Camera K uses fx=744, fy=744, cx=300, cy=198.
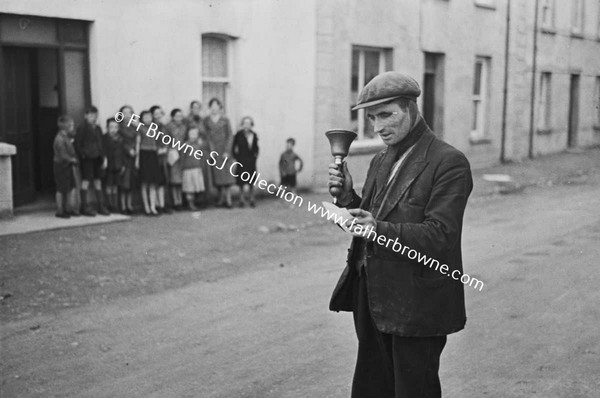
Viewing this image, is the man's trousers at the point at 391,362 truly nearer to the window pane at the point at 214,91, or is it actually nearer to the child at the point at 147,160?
the child at the point at 147,160

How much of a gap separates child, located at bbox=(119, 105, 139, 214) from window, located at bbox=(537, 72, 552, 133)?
17.6m

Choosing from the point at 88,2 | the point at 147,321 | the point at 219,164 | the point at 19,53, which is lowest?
the point at 147,321

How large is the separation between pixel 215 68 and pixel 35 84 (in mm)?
3322

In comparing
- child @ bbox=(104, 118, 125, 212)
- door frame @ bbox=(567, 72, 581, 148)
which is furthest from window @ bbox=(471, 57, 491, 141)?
child @ bbox=(104, 118, 125, 212)

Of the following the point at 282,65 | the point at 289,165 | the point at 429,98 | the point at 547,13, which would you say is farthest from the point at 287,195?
the point at 547,13

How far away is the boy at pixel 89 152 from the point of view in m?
11.5

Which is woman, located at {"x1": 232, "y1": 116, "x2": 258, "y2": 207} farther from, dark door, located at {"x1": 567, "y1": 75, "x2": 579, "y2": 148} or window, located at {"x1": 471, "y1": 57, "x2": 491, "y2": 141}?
dark door, located at {"x1": 567, "y1": 75, "x2": 579, "y2": 148}

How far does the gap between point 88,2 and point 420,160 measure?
31.4 feet

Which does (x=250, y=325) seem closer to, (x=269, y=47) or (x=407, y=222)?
(x=407, y=222)

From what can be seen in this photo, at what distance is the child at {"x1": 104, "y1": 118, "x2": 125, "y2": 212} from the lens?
466 inches

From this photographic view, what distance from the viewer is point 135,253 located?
32.4 ft

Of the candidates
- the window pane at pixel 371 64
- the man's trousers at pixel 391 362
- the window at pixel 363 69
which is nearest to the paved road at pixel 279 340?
the man's trousers at pixel 391 362

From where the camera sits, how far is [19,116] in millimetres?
12047

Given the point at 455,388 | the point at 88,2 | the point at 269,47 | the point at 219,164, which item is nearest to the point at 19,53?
the point at 88,2
